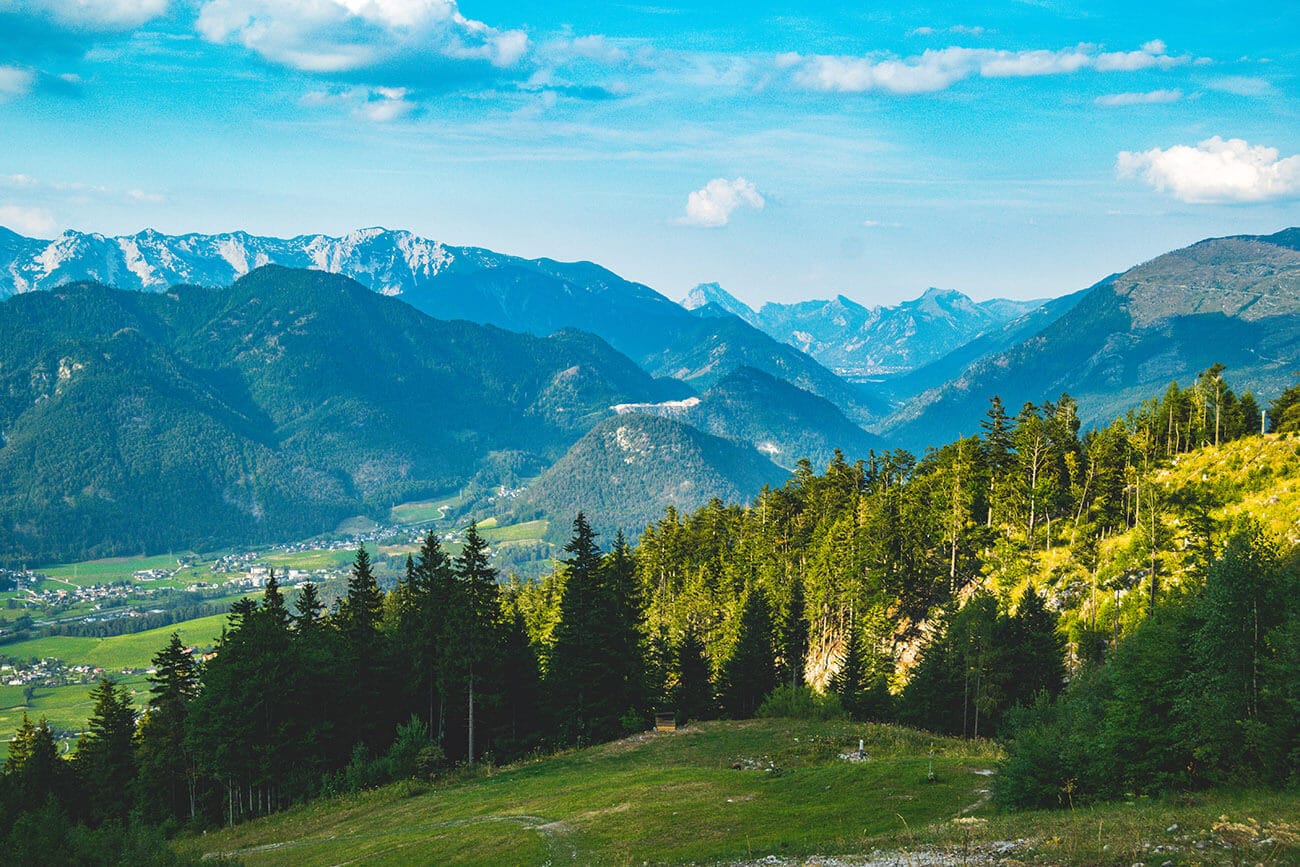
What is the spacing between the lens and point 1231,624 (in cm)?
2770

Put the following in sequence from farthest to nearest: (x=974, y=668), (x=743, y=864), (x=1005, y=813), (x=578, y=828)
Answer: (x=974, y=668) → (x=578, y=828) → (x=1005, y=813) → (x=743, y=864)

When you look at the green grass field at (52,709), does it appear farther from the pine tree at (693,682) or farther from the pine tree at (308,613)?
the pine tree at (693,682)

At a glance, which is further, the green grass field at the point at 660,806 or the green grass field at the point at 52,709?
the green grass field at the point at 52,709

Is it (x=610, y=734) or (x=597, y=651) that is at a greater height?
(x=597, y=651)

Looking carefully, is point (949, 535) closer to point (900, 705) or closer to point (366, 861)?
point (900, 705)

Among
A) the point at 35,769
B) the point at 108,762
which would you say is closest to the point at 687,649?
the point at 108,762

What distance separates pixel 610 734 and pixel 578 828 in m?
28.6

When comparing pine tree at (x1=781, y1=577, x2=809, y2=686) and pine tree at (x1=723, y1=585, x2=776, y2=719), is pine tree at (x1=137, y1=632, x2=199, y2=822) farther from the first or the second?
pine tree at (x1=781, y1=577, x2=809, y2=686)

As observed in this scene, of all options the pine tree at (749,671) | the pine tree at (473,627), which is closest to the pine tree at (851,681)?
the pine tree at (749,671)

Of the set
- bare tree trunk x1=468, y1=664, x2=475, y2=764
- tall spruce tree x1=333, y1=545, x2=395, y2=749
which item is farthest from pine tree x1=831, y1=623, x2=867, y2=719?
tall spruce tree x1=333, y1=545, x2=395, y2=749

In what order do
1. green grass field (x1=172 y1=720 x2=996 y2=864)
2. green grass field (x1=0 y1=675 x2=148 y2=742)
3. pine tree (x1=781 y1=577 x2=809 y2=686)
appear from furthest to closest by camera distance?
green grass field (x1=0 y1=675 x2=148 y2=742) → pine tree (x1=781 y1=577 x2=809 y2=686) → green grass field (x1=172 y1=720 x2=996 y2=864)

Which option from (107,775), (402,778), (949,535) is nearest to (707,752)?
(402,778)

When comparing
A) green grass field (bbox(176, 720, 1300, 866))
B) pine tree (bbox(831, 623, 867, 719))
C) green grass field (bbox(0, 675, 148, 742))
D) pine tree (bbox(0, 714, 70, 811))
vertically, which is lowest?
green grass field (bbox(0, 675, 148, 742))

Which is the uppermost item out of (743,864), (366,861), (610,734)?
(743,864)
